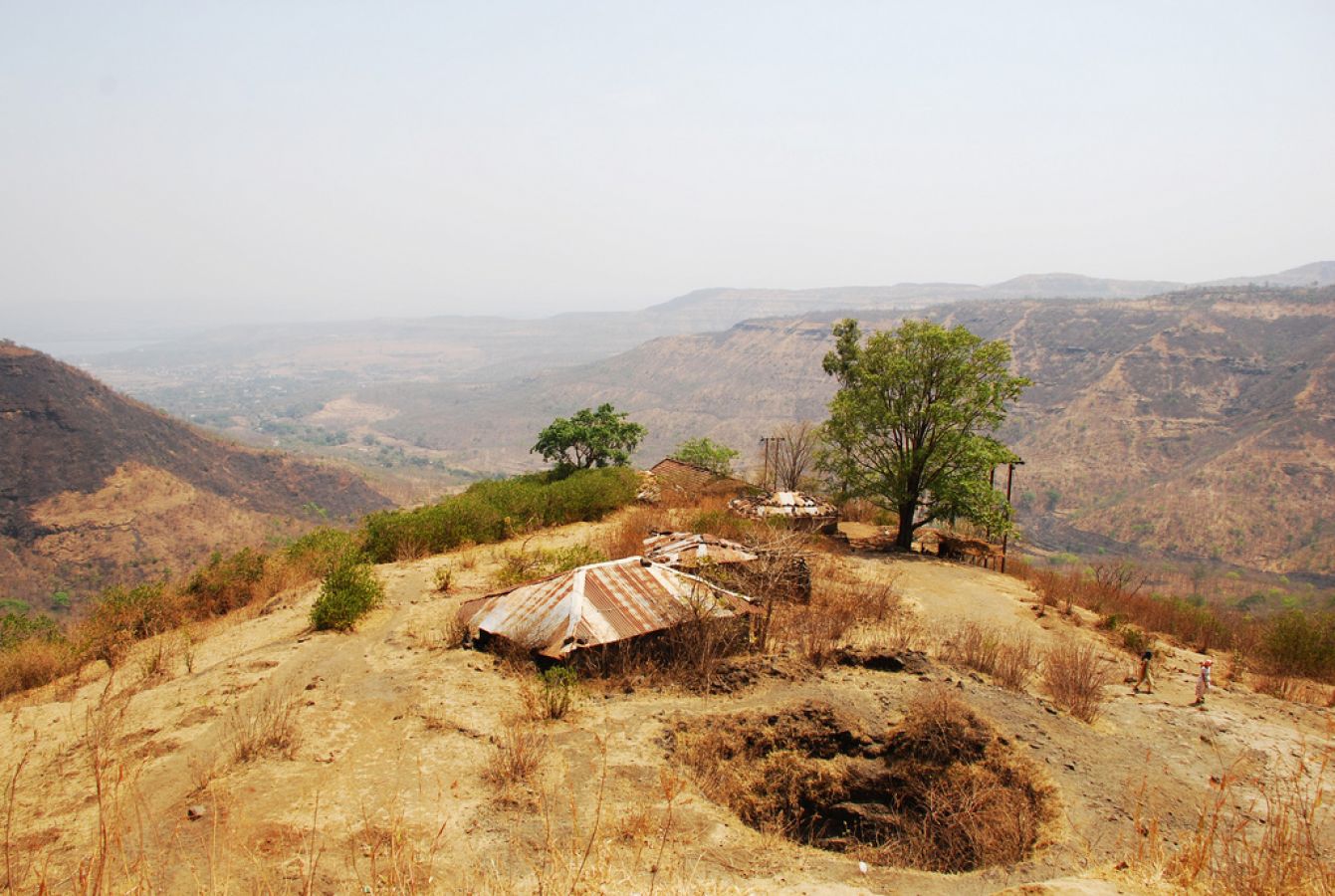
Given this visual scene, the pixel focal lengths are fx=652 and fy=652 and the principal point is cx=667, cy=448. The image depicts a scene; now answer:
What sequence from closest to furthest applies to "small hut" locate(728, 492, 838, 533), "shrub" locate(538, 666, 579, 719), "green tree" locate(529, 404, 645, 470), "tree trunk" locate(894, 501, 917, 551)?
"shrub" locate(538, 666, 579, 719) < "small hut" locate(728, 492, 838, 533) < "tree trunk" locate(894, 501, 917, 551) < "green tree" locate(529, 404, 645, 470)

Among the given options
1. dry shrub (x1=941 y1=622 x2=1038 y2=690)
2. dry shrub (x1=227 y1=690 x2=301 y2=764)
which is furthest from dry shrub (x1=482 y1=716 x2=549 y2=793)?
dry shrub (x1=941 y1=622 x2=1038 y2=690)

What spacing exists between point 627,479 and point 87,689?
1348cm

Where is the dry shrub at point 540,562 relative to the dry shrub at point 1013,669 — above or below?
above

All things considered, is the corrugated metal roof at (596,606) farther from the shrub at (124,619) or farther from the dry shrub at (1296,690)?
the dry shrub at (1296,690)

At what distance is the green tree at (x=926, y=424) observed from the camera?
52.1ft

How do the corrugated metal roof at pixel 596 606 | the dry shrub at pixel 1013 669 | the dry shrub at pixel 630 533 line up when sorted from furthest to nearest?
1. the dry shrub at pixel 630 533
2. the corrugated metal roof at pixel 596 606
3. the dry shrub at pixel 1013 669

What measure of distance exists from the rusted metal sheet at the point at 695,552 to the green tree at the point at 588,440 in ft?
45.2

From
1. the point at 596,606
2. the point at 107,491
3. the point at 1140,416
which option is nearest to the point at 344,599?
the point at 596,606

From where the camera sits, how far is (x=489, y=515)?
14180 millimetres

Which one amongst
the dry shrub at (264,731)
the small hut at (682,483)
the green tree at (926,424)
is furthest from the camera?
the small hut at (682,483)

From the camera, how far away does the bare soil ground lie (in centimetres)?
398

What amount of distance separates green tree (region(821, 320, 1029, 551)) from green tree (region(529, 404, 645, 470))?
416 inches

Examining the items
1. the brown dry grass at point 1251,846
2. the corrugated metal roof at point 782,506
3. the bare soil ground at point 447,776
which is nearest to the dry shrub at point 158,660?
the bare soil ground at point 447,776

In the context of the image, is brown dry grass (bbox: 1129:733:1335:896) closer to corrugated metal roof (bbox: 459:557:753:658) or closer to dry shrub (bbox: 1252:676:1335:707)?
dry shrub (bbox: 1252:676:1335:707)
